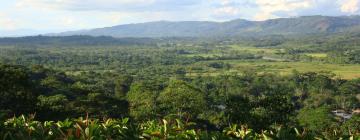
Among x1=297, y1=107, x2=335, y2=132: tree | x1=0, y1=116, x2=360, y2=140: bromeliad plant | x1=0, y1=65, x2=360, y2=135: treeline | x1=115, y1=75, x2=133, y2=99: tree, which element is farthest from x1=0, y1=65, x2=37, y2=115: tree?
x1=115, y1=75, x2=133, y2=99: tree

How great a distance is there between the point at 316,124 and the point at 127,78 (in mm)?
43642

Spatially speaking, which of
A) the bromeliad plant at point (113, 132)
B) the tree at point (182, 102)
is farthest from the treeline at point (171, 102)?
the bromeliad plant at point (113, 132)

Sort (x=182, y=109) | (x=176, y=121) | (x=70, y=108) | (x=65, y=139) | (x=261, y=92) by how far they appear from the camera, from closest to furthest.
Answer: (x=65, y=139), (x=176, y=121), (x=70, y=108), (x=182, y=109), (x=261, y=92)

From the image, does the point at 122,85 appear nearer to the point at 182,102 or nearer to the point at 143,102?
the point at 143,102

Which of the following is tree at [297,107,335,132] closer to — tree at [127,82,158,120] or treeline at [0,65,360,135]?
treeline at [0,65,360,135]

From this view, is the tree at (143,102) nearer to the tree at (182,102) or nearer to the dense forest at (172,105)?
the dense forest at (172,105)

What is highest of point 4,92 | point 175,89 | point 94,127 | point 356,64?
point 94,127

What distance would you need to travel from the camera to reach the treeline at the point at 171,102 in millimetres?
31391

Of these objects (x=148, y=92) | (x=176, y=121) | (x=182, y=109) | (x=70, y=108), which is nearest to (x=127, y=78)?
(x=148, y=92)

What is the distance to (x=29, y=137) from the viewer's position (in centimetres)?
648

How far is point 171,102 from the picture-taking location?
151ft

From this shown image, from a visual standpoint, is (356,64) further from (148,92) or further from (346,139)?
(346,139)

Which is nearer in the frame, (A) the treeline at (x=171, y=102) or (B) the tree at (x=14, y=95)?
(B) the tree at (x=14, y=95)

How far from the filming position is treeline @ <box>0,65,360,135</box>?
3139 centimetres
